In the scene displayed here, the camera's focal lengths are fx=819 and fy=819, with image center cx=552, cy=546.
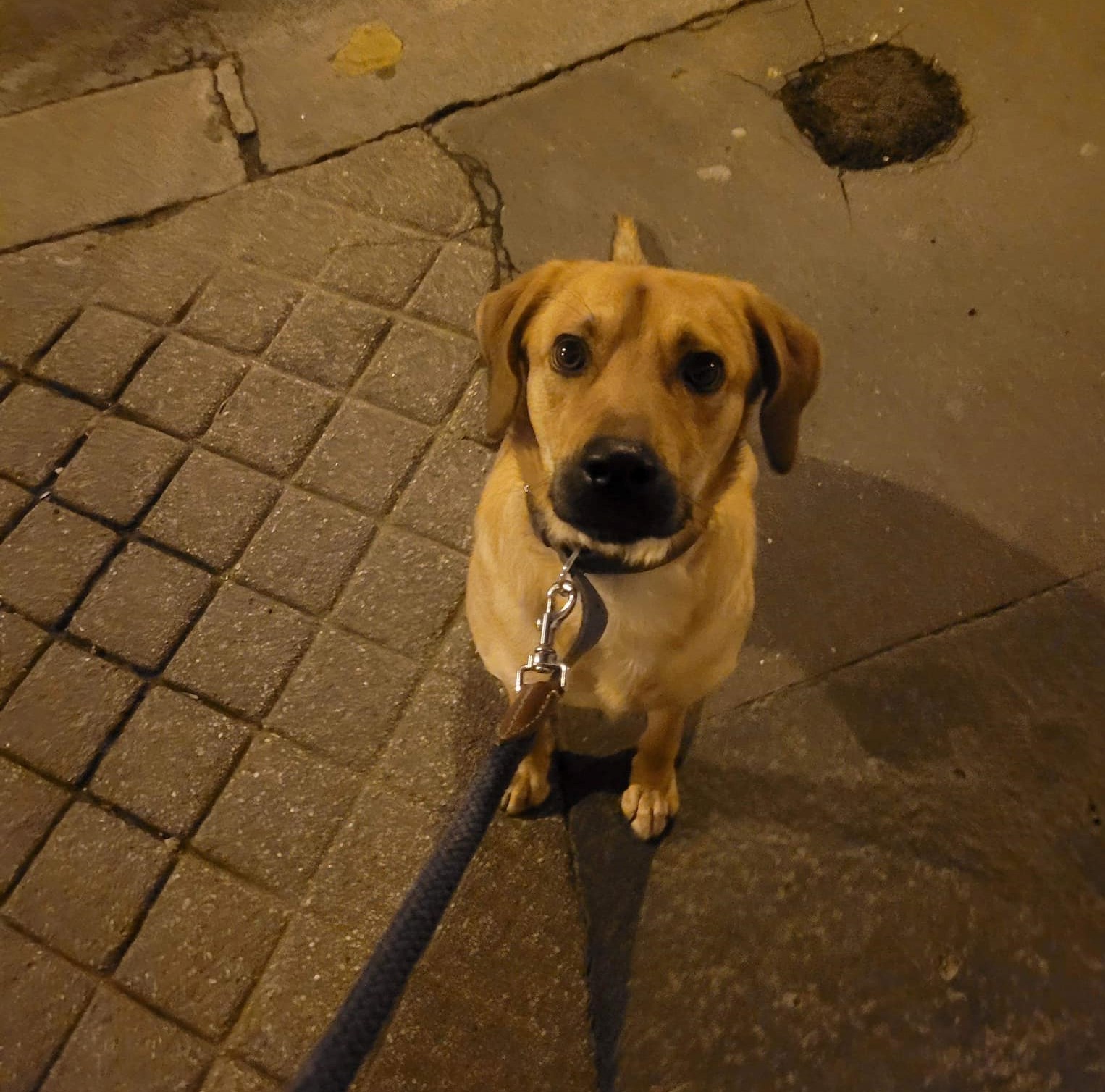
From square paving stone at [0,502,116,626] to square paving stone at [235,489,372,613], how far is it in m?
0.45

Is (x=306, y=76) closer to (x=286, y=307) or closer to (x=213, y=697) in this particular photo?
(x=286, y=307)

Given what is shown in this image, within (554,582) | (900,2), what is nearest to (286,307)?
(554,582)

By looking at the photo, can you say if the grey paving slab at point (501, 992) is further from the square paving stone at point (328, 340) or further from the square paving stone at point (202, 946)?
the square paving stone at point (328, 340)

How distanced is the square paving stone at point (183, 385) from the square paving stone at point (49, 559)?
40 cm

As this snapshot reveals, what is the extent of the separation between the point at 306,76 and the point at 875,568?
A: 9.56ft

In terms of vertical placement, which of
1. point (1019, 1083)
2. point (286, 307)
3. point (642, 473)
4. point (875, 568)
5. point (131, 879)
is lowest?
point (1019, 1083)

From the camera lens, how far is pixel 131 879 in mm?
2027

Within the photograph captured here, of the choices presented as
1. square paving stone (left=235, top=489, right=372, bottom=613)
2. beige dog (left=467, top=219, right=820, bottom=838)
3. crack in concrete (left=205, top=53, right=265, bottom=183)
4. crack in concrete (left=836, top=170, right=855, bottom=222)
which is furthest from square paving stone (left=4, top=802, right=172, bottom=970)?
crack in concrete (left=836, top=170, right=855, bottom=222)

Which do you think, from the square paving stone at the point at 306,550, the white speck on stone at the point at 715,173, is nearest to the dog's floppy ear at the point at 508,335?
the square paving stone at the point at 306,550

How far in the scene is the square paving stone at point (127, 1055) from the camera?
184 centimetres

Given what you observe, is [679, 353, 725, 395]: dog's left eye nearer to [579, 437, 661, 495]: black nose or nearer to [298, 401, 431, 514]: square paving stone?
[579, 437, 661, 495]: black nose

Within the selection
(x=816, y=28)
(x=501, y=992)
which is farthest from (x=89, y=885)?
(x=816, y=28)

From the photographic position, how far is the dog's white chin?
1.45m

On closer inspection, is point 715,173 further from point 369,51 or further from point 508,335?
point 508,335
